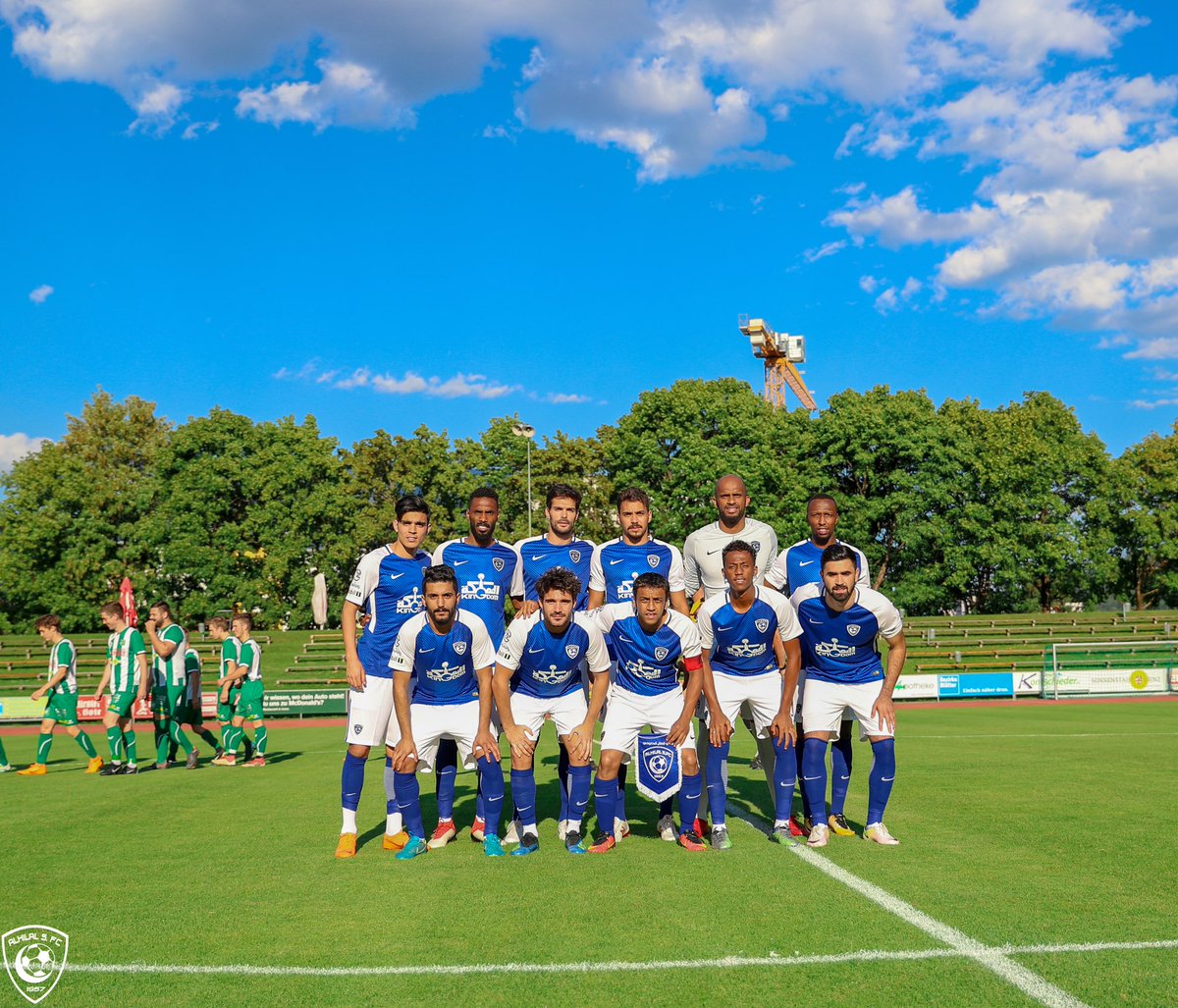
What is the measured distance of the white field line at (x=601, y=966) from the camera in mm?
3805

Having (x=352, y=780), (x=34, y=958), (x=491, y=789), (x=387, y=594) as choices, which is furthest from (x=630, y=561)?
(x=34, y=958)

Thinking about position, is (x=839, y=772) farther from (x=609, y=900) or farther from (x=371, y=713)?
(x=371, y=713)

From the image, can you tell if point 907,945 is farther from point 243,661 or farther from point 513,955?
point 243,661

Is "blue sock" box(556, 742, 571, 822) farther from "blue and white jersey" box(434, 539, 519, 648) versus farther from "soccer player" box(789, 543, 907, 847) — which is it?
"soccer player" box(789, 543, 907, 847)

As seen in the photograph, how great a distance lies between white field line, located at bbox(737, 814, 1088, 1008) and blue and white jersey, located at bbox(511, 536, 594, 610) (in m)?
2.92

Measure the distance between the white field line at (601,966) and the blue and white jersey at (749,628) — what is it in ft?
8.74

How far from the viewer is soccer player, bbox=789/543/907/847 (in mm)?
6246

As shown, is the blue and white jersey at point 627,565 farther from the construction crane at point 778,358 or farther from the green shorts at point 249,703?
the construction crane at point 778,358

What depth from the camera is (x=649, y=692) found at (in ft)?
20.8

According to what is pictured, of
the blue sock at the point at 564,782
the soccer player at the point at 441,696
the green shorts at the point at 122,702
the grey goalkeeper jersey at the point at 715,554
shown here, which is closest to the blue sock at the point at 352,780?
the soccer player at the point at 441,696

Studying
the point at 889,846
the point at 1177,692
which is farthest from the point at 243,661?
the point at 1177,692

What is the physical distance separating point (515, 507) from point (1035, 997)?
139ft

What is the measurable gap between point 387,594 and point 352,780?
4.54 feet

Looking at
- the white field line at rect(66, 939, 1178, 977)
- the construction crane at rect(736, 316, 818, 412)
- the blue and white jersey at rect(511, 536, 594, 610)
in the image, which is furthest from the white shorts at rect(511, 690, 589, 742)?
the construction crane at rect(736, 316, 818, 412)
